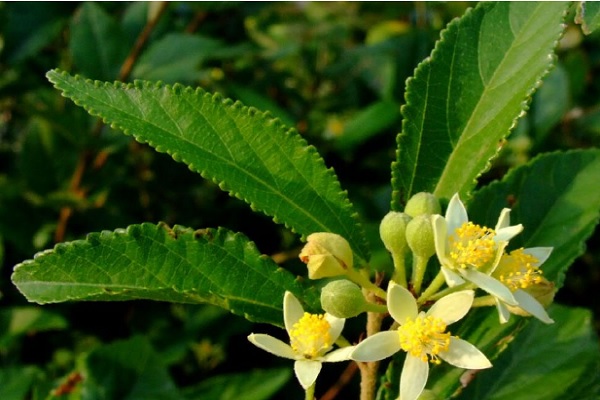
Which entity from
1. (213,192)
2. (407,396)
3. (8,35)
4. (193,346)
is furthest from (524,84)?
(8,35)

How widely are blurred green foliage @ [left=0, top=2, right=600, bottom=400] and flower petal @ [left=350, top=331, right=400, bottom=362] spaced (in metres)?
0.87

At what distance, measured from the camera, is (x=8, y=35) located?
2.66 meters

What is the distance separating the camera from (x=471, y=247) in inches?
45.7

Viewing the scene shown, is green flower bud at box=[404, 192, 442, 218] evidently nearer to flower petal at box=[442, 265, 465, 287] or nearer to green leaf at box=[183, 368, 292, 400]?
flower petal at box=[442, 265, 465, 287]

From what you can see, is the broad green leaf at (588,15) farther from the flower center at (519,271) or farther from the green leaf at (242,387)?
the green leaf at (242,387)

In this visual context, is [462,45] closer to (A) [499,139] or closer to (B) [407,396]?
(A) [499,139]

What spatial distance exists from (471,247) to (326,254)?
0.22 meters

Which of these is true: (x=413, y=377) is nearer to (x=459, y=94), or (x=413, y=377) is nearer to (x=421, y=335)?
(x=421, y=335)

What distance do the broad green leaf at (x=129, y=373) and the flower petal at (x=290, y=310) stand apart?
0.72 metres

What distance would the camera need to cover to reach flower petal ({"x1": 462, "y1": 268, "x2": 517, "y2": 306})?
1.08 metres

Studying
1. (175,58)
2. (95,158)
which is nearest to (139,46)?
(175,58)

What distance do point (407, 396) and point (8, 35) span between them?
2087 millimetres

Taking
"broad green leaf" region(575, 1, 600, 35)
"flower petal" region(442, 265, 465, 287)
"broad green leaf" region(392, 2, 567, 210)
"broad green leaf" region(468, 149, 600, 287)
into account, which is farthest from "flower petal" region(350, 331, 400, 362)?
"broad green leaf" region(575, 1, 600, 35)

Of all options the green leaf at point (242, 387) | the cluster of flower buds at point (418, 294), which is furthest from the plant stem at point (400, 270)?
the green leaf at point (242, 387)
